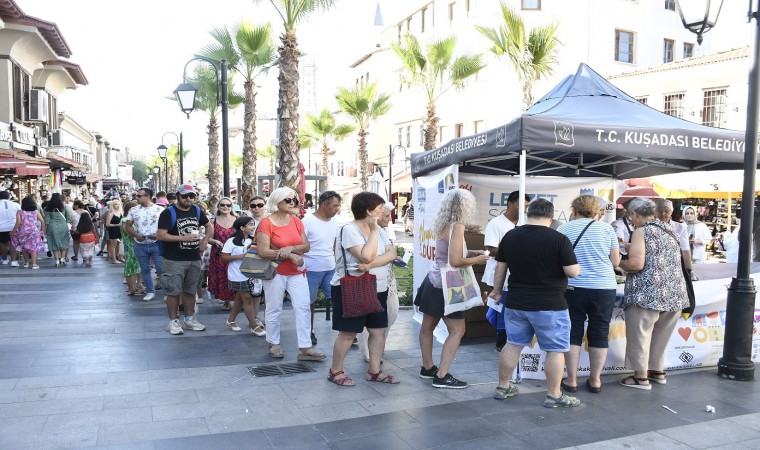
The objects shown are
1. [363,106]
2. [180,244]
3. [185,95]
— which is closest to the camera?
[180,244]

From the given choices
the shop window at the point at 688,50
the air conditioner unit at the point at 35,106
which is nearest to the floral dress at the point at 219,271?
the air conditioner unit at the point at 35,106

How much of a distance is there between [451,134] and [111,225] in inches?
914

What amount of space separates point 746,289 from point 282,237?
4424 mm

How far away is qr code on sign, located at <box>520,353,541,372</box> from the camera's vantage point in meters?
5.54

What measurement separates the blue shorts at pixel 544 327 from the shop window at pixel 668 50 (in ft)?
101

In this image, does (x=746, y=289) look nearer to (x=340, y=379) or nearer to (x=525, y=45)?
(x=340, y=379)

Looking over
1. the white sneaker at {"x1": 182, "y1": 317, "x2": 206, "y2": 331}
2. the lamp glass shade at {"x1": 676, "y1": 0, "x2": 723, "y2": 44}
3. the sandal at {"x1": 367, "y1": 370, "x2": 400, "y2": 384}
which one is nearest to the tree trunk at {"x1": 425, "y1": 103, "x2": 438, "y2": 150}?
the white sneaker at {"x1": 182, "y1": 317, "x2": 206, "y2": 331}

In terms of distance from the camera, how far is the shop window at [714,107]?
21500mm

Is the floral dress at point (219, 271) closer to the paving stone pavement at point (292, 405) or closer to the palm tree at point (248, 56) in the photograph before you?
the paving stone pavement at point (292, 405)

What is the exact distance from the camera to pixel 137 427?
4.29 m

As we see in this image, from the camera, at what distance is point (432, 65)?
80.0 feet

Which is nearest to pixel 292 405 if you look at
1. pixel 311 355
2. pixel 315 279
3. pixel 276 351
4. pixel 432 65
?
pixel 311 355

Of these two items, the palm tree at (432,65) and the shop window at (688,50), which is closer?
the palm tree at (432,65)

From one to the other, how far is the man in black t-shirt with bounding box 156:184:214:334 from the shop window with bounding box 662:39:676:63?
30561mm
